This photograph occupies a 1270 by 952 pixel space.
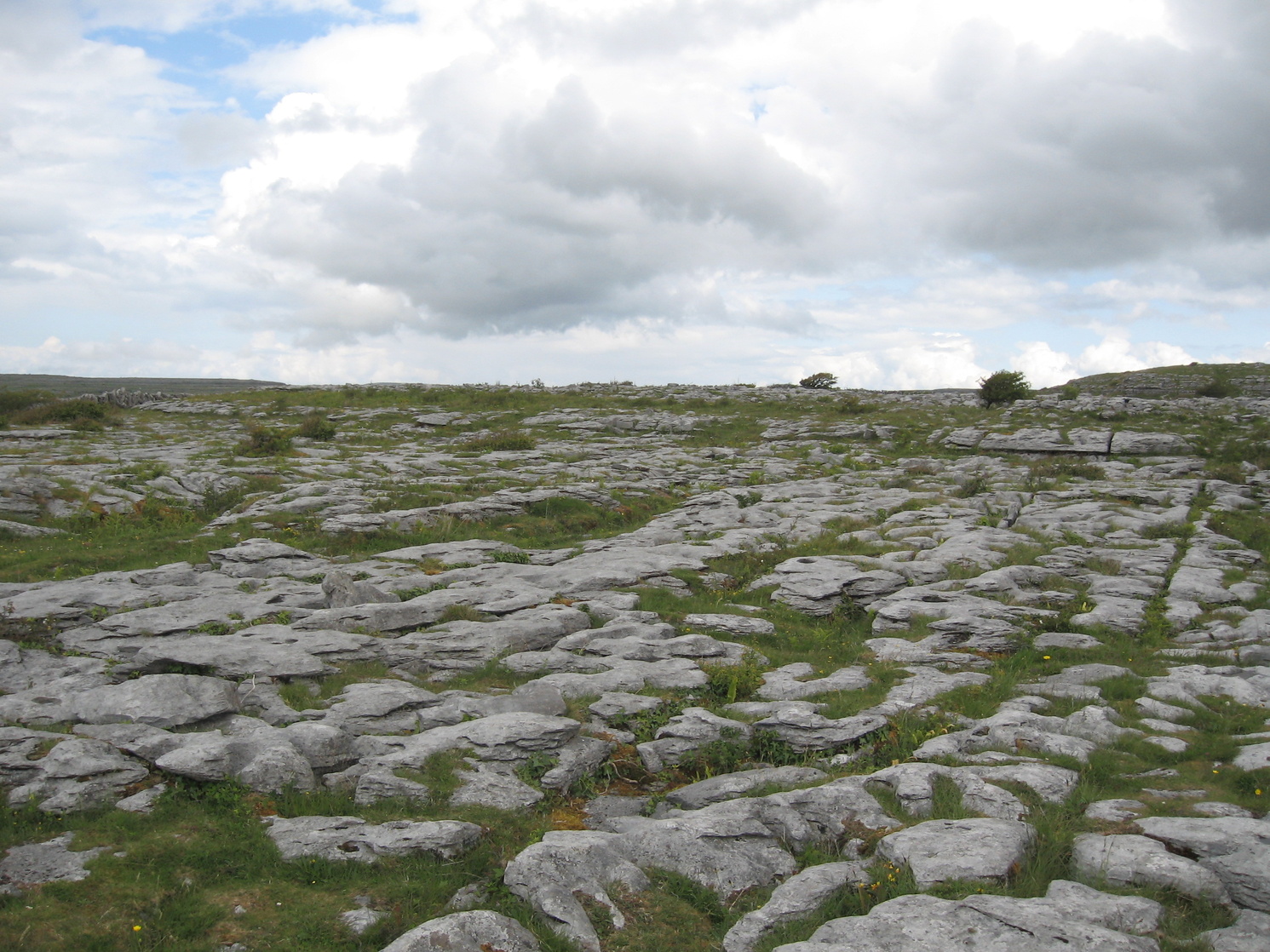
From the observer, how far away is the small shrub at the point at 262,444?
35.8 m

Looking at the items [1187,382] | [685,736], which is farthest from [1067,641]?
[1187,382]

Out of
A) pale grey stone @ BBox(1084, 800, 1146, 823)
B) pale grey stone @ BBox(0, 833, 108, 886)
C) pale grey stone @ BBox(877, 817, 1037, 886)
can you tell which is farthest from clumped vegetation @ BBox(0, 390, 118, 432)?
pale grey stone @ BBox(1084, 800, 1146, 823)

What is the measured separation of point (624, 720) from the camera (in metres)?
11.9

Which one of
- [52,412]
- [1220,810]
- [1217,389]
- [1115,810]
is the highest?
[1217,389]

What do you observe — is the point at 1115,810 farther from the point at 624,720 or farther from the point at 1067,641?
the point at 1067,641

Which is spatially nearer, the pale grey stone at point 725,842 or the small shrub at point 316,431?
the pale grey stone at point 725,842

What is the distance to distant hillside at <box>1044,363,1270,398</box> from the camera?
72.9 m

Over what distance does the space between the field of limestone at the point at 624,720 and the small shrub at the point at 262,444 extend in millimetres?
7784

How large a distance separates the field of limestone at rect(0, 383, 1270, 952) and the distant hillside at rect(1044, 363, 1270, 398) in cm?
5702

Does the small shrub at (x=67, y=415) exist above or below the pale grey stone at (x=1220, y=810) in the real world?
above

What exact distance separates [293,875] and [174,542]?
16.9 m

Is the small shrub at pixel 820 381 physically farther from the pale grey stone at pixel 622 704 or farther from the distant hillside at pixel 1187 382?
the pale grey stone at pixel 622 704

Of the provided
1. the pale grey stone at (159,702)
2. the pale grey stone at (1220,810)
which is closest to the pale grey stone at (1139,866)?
the pale grey stone at (1220,810)

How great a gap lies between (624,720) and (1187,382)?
94980mm
